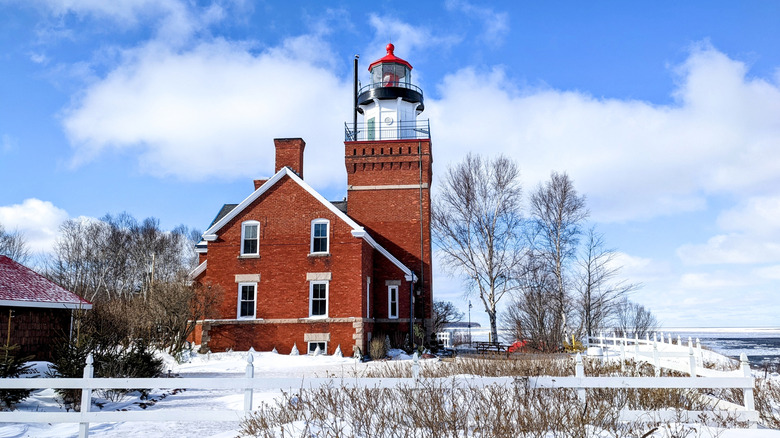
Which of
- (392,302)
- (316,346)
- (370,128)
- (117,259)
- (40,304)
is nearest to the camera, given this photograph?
(40,304)

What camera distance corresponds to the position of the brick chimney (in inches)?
1111

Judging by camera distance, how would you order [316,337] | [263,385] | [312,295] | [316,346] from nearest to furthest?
1. [263,385]
2. [316,337]
3. [316,346]
4. [312,295]

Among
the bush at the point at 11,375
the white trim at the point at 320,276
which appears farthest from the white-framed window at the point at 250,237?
the bush at the point at 11,375

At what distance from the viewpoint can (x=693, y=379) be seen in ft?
26.1

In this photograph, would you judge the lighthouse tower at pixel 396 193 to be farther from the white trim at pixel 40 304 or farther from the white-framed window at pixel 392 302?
the white trim at pixel 40 304

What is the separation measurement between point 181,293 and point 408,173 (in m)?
13.2

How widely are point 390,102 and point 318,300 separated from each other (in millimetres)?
12296

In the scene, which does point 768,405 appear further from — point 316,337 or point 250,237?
point 250,237

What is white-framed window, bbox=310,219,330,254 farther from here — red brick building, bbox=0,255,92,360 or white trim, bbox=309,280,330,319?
red brick building, bbox=0,255,92,360

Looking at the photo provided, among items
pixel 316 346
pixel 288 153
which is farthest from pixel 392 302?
pixel 288 153

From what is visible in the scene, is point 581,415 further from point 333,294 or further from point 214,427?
point 333,294

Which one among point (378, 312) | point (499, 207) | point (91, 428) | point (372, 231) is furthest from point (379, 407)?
point (499, 207)

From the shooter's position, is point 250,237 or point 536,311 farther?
point 536,311

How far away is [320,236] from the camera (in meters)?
25.1
